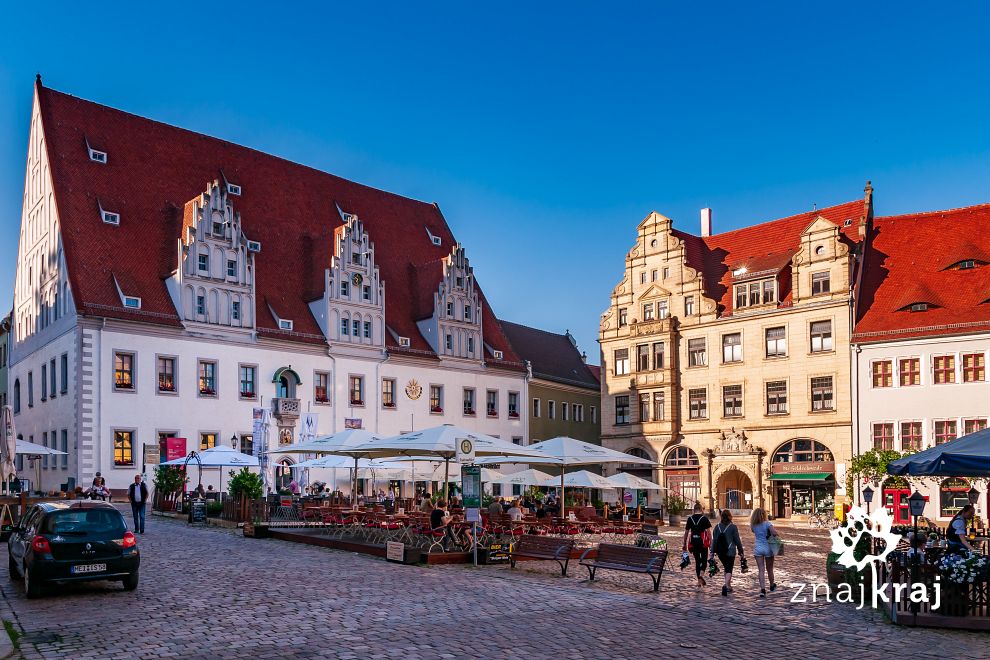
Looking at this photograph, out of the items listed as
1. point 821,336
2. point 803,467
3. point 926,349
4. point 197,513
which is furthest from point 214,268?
point 926,349

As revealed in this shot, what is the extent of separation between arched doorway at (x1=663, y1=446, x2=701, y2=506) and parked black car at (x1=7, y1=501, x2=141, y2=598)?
36642 mm

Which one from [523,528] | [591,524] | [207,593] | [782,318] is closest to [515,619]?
[207,593]

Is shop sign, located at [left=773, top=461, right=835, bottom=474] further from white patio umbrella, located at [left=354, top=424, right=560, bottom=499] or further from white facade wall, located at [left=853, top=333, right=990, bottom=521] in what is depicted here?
white patio umbrella, located at [left=354, top=424, right=560, bottom=499]

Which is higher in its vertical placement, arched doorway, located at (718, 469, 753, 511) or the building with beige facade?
the building with beige facade

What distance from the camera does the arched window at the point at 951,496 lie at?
39.0 metres

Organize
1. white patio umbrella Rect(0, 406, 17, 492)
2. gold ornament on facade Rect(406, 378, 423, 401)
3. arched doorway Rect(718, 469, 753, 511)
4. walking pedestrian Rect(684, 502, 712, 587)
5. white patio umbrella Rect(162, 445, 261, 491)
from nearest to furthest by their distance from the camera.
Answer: walking pedestrian Rect(684, 502, 712, 587), white patio umbrella Rect(0, 406, 17, 492), white patio umbrella Rect(162, 445, 261, 491), arched doorway Rect(718, 469, 753, 511), gold ornament on facade Rect(406, 378, 423, 401)

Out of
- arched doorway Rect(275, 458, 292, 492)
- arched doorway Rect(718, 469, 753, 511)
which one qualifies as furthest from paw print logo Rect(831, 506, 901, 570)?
arched doorway Rect(275, 458, 292, 492)

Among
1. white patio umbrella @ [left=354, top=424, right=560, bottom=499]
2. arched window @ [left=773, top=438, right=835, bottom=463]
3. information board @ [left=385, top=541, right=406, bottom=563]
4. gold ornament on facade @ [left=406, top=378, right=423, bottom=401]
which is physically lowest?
information board @ [left=385, top=541, right=406, bottom=563]

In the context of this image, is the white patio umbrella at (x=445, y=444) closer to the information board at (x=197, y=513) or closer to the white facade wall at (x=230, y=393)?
the information board at (x=197, y=513)

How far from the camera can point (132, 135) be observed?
162ft

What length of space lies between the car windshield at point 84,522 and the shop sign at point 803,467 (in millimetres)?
34983

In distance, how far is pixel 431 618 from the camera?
13516 millimetres

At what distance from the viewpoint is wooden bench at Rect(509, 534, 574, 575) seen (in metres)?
19.6

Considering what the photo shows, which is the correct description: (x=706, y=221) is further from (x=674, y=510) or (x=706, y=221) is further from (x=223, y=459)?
(x=223, y=459)
